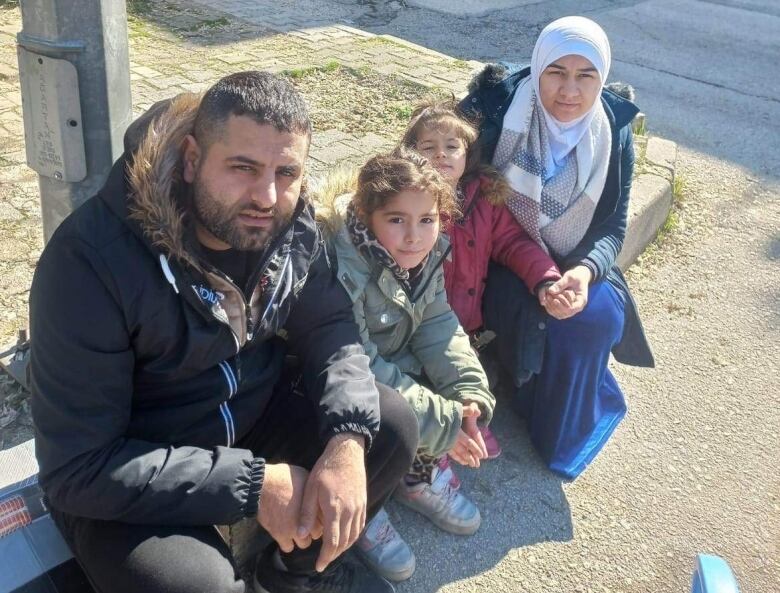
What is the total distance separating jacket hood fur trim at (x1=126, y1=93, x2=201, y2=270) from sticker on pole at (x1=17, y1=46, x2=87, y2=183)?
21.7 inches

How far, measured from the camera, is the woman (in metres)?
2.91

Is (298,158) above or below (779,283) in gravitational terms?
above

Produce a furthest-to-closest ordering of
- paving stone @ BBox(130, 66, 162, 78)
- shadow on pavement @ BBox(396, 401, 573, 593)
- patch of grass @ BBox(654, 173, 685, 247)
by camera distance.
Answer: paving stone @ BBox(130, 66, 162, 78), patch of grass @ BBox(654, 173, 685, 247), shadow on pavement @ BBox(396, 401, 573, 593)

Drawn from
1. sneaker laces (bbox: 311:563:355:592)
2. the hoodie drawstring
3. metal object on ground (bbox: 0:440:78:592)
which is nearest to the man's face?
Answer: the hoodie drawstring

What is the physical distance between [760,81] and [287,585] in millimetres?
7733

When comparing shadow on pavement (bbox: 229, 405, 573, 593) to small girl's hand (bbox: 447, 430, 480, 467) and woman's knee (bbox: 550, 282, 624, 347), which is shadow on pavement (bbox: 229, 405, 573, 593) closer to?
small girl's hand (bbox: 447, 430, 480, 467)

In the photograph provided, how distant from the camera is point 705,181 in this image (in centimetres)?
561

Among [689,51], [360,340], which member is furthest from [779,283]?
[689,51]

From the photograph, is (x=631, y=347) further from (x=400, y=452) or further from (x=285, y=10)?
(x=285, y=10)

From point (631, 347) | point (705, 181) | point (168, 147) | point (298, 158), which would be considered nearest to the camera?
point (168, 147)

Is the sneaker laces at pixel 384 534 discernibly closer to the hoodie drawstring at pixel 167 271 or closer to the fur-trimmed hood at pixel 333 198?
the fur-trimmed hood at pixel 333 198

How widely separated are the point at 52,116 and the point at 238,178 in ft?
2.71

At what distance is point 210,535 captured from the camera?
1.90 meters

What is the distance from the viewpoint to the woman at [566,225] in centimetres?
291
